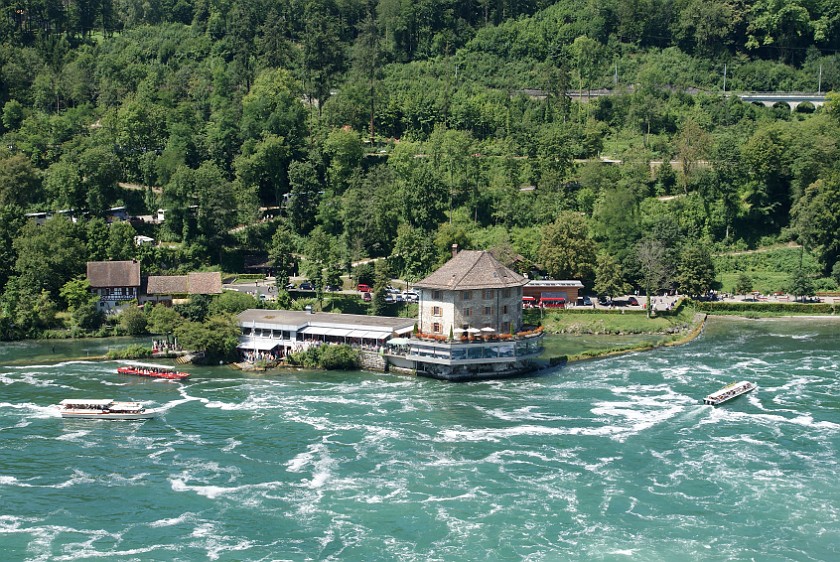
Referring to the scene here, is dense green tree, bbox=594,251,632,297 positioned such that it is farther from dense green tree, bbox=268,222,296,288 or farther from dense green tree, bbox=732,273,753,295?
dense green tree, bbox=268,222,296,288

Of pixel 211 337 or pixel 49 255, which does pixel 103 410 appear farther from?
pixel 49 255

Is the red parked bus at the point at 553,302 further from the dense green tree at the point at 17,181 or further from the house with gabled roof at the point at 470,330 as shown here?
the dense green tree at the point at 17,181

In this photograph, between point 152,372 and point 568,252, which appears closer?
point 152,372

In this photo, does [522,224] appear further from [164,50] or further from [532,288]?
[164,50]

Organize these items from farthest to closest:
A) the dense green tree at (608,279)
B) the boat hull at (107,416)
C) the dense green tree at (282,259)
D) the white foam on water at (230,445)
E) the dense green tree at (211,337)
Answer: the dense green tree at (282,259) < the dense green tree at (608,279) < the dense green tree at (211,337) < the boat hull at (107,416) < the white foam on water at (230,445)

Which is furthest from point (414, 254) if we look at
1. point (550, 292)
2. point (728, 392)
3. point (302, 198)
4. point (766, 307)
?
point (728, 392)

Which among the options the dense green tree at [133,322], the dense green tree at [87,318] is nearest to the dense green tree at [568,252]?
the dense green tree at [133,322]
